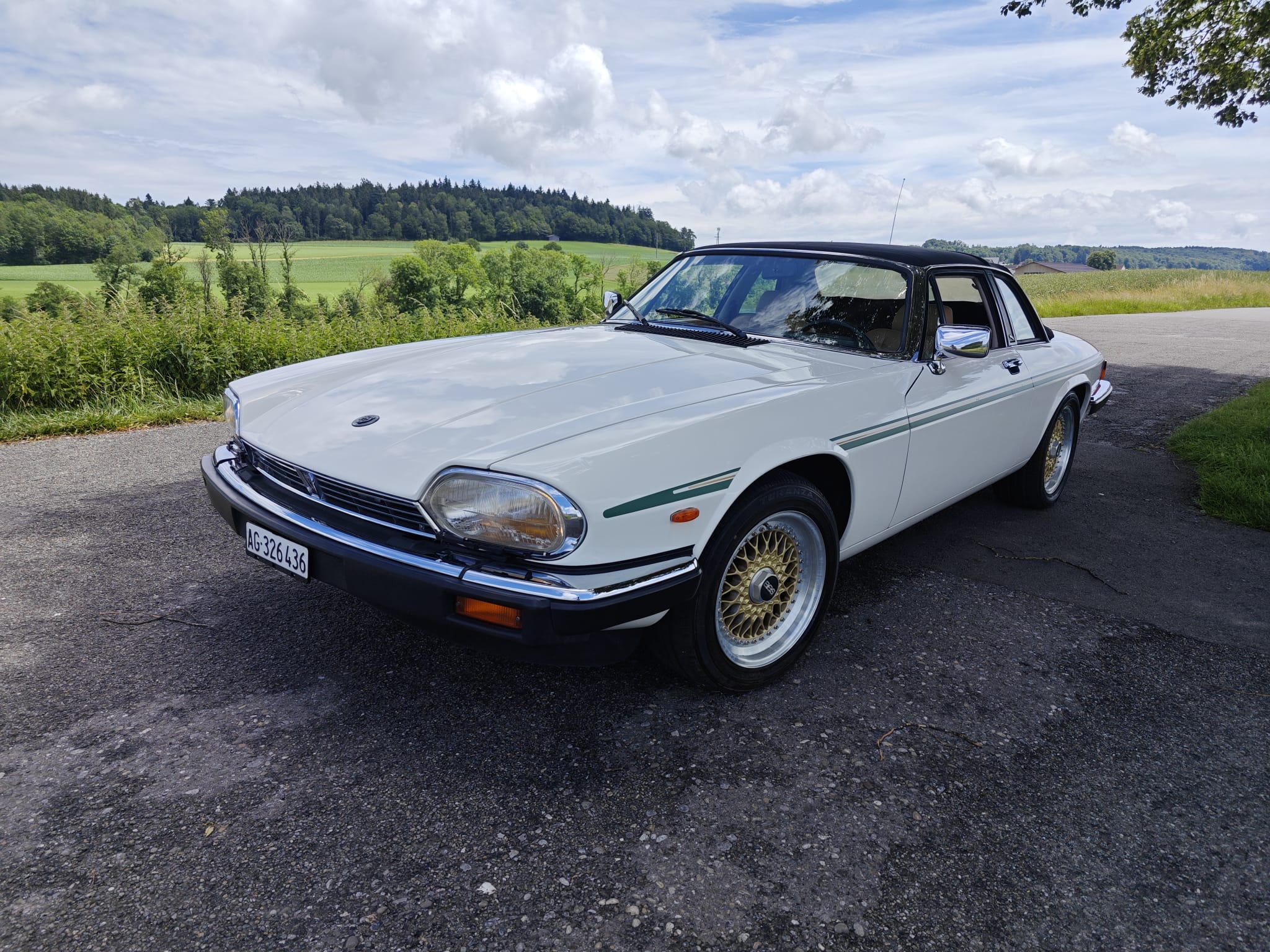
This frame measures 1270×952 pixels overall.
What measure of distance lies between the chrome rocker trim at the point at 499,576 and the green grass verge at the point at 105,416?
190 inches

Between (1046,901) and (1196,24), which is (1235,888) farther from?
(1196,24)

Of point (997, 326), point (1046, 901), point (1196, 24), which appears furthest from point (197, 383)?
point (1196, 24)

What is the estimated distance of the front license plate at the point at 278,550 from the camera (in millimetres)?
2369

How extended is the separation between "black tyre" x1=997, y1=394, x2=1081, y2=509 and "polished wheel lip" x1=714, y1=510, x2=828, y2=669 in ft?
6.95

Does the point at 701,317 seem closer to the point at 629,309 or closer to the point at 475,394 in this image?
the point at 629,309

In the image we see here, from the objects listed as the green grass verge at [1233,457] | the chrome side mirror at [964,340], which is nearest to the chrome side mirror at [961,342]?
the chrome side mirror at [964,340]

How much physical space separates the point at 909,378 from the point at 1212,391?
7.83 metres

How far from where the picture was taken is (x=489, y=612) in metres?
2.02

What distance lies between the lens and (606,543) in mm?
2059

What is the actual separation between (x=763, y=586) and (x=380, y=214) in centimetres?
5241

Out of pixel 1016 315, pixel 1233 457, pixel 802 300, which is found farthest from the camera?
pixel 1233 457

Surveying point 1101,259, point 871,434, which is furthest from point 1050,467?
point 1101,259

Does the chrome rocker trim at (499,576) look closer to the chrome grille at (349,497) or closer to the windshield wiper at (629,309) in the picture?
the chrome grille at (349,497)

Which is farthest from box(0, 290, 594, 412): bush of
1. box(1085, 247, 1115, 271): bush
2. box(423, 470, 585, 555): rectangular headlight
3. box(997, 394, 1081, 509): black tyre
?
box(1085, 247, 1115, 271): bush
